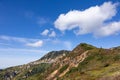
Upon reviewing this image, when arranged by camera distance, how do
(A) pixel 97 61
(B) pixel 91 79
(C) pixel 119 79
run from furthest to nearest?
1. (A) pixel 97 61
2. (B) pixel 91 79
3. (C) pixel 119 79

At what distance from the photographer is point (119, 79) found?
84.9 metres

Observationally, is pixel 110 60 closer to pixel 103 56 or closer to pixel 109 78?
pixel 103 56

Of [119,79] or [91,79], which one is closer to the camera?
[119,79]

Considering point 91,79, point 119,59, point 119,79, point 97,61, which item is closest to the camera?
point 119,79

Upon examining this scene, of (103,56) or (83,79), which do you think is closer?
(83,79)

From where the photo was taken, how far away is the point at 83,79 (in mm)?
118875

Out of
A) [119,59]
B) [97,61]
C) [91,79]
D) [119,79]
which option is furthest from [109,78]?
[97,61]

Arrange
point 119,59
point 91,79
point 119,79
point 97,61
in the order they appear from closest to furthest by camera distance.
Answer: point 119,79 → point 91,79 → point 119,59 → point 97,61

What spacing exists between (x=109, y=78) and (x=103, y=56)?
11121cm

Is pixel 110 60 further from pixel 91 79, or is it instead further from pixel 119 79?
pixel 119 79

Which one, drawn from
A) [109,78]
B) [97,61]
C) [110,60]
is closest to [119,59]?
[110,60]

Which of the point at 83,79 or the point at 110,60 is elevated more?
the point at 110,60

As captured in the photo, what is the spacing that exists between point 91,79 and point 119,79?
29.5 metres

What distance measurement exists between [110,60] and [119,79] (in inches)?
3851
